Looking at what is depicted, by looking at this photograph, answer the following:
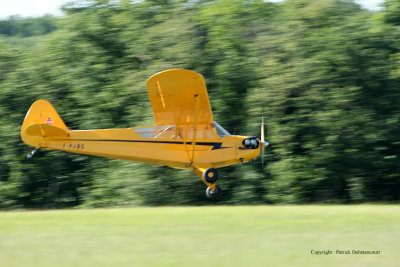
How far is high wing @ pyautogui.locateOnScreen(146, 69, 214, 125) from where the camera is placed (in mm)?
11328

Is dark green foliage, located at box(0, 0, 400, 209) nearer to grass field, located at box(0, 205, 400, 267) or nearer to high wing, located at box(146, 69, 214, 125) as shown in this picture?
high wing, located at box(146, 69, 214, 125)

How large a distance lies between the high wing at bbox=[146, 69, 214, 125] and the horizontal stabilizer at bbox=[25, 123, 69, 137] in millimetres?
2493

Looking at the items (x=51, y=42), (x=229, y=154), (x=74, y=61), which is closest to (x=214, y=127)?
(x=229, y=154)

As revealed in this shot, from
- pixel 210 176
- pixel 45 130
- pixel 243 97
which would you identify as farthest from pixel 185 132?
pixel 243 97

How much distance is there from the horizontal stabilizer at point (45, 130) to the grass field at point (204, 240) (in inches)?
142

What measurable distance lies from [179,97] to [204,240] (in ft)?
17.0

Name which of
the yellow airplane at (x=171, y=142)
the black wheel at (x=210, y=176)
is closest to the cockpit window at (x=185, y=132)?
the yellow airplane at (x=171, y=142)

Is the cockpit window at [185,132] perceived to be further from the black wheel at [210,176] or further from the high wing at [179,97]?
the black wheel at [210,176]

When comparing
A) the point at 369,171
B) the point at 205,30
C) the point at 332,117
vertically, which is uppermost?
the point at 205,30

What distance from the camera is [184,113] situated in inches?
509

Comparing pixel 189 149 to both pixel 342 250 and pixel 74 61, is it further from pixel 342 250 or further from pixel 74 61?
pixel 74 61

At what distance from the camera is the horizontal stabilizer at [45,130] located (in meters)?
13.5

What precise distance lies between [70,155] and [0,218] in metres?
10.4

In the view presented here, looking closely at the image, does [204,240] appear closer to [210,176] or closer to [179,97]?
[179,97]
